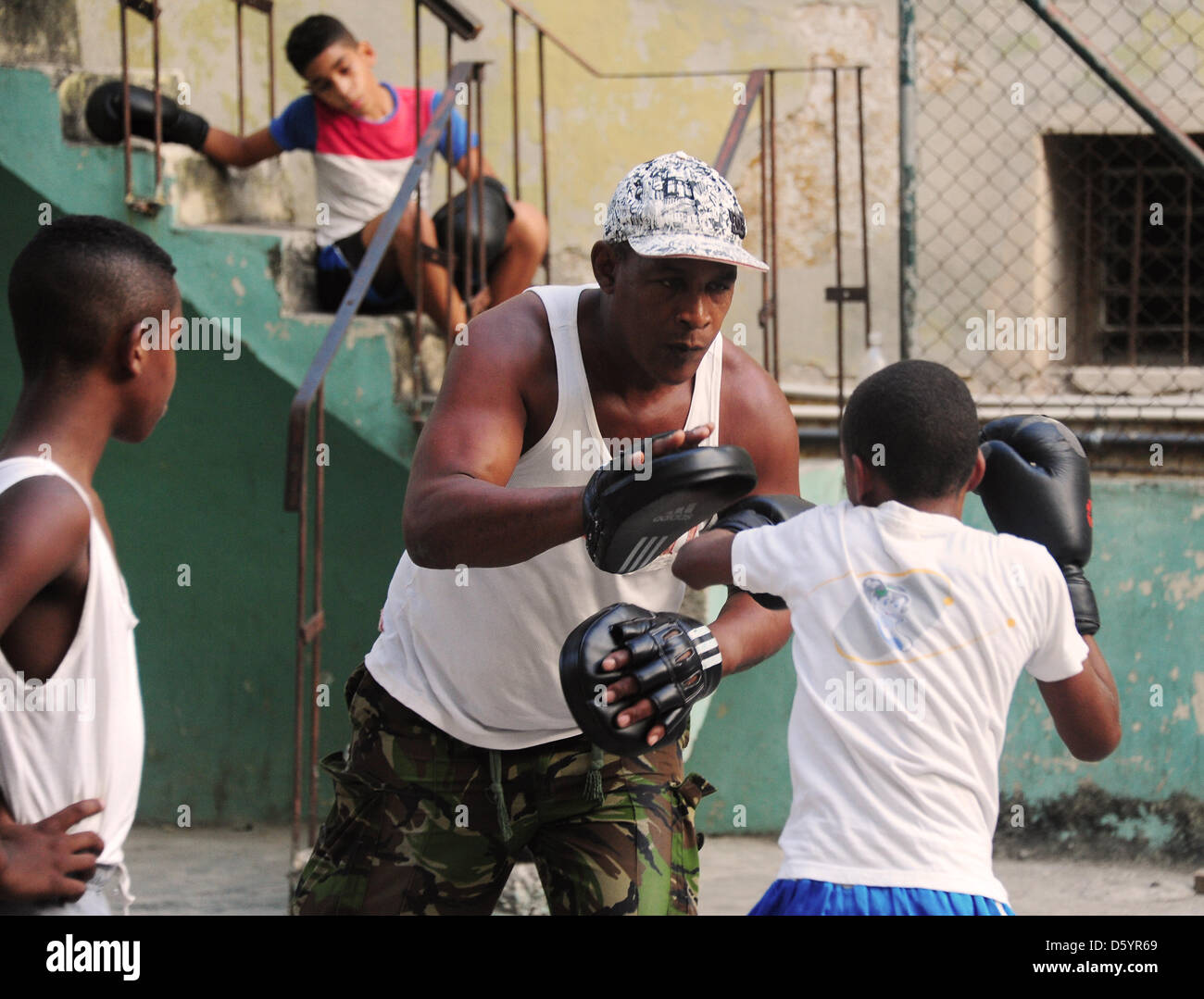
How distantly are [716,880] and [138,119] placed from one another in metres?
3.40

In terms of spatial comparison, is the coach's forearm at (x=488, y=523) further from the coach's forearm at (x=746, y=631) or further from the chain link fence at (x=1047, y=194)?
the chain link fence at (x=1047, y=194)

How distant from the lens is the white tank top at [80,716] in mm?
2055

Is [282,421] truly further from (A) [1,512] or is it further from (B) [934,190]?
(A) [1,512]

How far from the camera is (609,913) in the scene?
261cm

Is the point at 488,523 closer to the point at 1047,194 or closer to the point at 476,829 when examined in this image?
the point at 476,829

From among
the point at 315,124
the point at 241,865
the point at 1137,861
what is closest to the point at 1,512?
the point at 241,865

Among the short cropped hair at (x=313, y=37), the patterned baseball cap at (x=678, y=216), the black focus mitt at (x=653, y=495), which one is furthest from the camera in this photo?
the short cropped hair at (x=313, y=37)

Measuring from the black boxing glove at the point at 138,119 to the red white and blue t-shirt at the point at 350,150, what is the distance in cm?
34

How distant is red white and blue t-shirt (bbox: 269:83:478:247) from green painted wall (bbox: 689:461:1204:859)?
6.78ft

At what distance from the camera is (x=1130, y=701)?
17.2 ft

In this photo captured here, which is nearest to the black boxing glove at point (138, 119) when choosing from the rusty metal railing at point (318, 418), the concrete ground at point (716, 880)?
the rusty metal railing at point (318, 418)

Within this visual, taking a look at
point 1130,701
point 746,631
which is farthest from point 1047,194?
point 746,631

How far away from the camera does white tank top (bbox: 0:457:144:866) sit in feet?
6.74

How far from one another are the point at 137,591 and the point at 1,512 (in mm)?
3905
